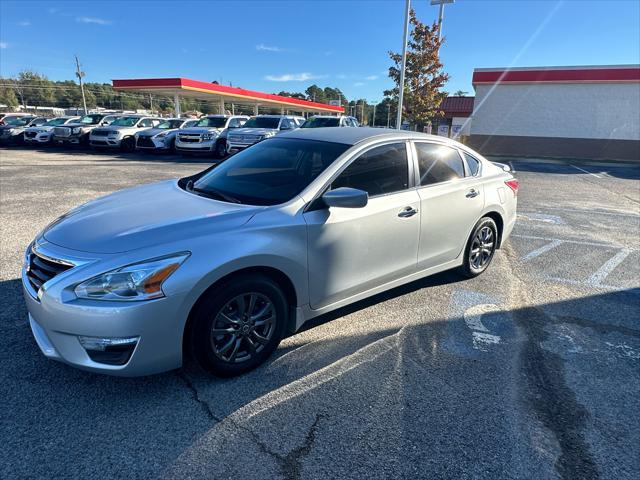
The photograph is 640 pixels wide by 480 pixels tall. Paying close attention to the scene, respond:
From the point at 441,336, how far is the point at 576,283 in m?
2.34

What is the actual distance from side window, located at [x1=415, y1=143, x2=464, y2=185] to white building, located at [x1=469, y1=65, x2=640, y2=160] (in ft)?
82.3

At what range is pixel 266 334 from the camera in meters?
3.05

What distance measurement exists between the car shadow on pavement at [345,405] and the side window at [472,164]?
5.97 feet

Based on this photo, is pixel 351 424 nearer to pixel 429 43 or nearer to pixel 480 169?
pixel 480 169

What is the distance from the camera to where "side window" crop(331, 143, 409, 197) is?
11.6ft

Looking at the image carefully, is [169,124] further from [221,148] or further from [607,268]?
[607,268]

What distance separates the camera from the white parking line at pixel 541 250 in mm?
5844

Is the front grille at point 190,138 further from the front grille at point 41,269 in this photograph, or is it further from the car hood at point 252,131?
the front grille at point 41,269

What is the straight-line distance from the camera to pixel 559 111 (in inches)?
1013

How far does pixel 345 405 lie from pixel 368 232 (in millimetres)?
1342

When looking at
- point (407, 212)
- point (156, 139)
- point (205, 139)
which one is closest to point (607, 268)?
point (407, 212)

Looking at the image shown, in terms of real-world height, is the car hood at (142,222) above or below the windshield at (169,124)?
below

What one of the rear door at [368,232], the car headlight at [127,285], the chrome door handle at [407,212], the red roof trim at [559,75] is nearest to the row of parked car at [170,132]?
the rear door at [368,232]

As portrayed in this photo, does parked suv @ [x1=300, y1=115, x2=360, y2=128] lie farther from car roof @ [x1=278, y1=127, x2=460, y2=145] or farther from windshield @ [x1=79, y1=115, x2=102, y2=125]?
car roof @ [x1=278, y1=127, x2=460, y2=145]
